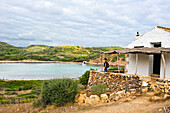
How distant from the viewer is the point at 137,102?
30.0 feet

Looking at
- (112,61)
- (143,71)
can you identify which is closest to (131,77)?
(143,71)

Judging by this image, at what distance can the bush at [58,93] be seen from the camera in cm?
1088

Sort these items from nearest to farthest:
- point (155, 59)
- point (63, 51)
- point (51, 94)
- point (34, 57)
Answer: point (51, 94)
point (155, 59)
point (34, 57)
point (63, 51)

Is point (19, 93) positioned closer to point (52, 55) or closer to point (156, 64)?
point (156, 64)

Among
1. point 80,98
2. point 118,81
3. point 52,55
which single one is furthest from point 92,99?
point 52,55

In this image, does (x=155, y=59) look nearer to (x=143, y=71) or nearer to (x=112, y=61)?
(x=143, y=71)

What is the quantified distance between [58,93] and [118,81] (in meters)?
4.68

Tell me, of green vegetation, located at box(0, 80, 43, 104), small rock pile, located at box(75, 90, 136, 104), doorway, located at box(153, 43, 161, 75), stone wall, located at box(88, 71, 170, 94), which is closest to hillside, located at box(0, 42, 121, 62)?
green vegetation, located at box(0, 80, 43, 104)

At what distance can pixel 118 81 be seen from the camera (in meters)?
12.3

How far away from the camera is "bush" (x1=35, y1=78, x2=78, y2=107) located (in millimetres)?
10884

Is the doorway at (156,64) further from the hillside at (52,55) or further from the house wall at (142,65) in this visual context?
the hillside at (52,55)

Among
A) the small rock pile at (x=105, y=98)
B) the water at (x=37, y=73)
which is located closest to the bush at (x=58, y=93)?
the small rock pile at (x=105, y=98)

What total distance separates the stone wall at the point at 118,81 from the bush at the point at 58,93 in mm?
3075

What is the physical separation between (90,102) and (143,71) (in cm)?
599
